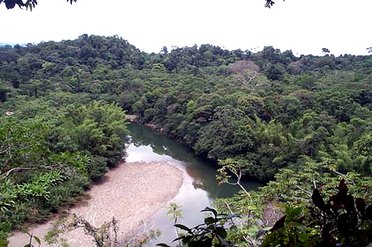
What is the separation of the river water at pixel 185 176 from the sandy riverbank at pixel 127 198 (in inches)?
14.5

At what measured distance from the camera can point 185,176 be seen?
13.0 metres

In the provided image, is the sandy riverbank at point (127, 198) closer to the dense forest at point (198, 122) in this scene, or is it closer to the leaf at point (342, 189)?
the dense forest at point (198, 122)

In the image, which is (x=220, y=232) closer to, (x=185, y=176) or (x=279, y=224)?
(x=279, y=224)

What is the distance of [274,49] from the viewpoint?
29.0 m

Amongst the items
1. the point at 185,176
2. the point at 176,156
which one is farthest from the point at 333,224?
the point at 176,156

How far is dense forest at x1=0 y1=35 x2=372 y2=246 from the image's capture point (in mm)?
4559

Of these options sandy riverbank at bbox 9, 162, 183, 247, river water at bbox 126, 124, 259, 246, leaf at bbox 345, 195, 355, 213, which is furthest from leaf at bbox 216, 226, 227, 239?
sandy riverbank at bbox 9, 162, 183, 247

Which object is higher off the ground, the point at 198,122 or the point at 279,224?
the point at 279,224

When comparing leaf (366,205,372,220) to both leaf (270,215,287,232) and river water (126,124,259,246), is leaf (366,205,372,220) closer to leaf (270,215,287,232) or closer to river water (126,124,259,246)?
leaf (270,215,287,232)

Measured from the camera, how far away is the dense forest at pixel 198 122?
15.0 ft

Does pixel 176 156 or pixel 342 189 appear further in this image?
pixel 176 156

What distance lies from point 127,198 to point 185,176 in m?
2.68

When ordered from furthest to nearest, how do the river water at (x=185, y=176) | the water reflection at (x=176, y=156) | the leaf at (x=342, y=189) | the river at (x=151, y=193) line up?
1. the water reflection at (x=176, y=156)
2. the river water at (x=185, y=176)
3. the river at (x=151, y=193)
4. the leaf at (x=342, y=189)

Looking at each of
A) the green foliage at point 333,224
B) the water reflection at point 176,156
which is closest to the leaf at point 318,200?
the green foliage at point 333,224
